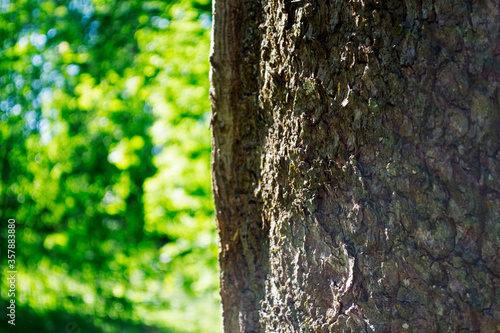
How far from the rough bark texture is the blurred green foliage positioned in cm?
245

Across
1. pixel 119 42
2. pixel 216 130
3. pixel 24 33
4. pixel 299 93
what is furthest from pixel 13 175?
pixel 299 93

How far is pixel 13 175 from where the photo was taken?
459cm

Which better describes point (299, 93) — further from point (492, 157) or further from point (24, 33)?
point (24, 33)

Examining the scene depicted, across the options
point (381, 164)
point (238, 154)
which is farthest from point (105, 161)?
point (381, 164)

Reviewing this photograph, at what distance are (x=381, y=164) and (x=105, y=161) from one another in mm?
4095

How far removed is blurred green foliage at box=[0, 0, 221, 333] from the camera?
11.7 ft

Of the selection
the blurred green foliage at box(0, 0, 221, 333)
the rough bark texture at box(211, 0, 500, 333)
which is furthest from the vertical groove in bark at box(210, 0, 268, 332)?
the blurred green foliage at box(0, 0, 221, 333)

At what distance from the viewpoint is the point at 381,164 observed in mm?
910

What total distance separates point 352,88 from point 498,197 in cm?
35

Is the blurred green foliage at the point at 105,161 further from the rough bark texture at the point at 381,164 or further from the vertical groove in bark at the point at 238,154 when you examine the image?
the rough bark texture at the point at 381,164

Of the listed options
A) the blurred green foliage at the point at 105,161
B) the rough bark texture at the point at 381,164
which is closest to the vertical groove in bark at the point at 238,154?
the rough bark texture at the point at 381,164

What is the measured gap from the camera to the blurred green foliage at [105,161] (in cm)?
358

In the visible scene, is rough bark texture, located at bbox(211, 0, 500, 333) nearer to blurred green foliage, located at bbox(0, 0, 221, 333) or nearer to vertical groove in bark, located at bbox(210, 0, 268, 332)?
vertical groove in bark, located at bbox(210, 0, 268, 332)

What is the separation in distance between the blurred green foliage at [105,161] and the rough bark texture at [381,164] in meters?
2.45
